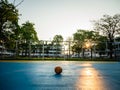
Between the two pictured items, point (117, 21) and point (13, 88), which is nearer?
point (13, 88)

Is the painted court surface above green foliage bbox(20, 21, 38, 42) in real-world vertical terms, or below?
below

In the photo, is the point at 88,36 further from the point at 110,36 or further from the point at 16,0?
the point at 16,0

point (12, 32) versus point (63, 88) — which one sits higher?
point (12, 32)

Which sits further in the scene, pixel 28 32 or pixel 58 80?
pixel 28 32

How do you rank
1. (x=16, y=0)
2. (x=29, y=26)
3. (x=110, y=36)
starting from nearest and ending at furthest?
(x=16, y=0), (x=110, y=36), (x=29, y=26)

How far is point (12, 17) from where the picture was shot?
99.6 feet

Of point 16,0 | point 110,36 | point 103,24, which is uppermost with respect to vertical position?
point 103,24

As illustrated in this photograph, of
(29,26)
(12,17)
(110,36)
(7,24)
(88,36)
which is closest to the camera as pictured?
(12,17)

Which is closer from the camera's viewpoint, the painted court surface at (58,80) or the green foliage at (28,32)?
the painted court surface at (58,80)

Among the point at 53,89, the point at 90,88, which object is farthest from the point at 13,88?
the point at 90,88

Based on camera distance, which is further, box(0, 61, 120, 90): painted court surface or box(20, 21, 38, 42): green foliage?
box(20, 21, 38, 42): green foliage

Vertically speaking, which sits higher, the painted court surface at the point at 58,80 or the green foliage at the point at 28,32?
the green foliage at the point at 28,32

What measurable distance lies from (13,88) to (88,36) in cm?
6569

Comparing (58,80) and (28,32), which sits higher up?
(28,32)
